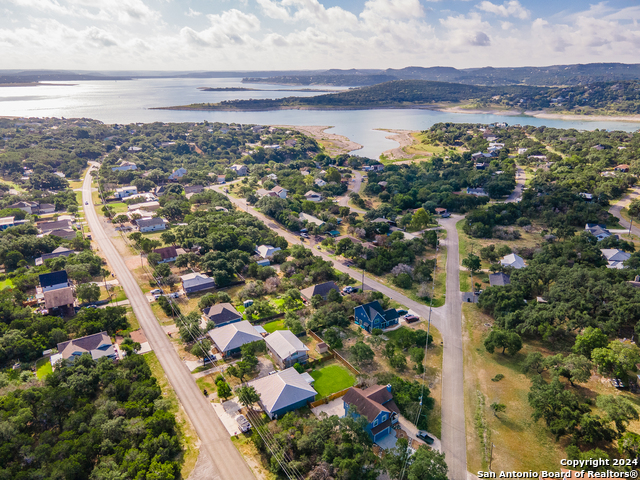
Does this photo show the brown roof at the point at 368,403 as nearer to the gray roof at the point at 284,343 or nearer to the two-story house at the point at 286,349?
the two-story house at the point at 286,349

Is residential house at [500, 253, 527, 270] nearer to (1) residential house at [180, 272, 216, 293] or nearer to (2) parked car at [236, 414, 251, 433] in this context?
(2) parked car at [236, 414, 251, 433]

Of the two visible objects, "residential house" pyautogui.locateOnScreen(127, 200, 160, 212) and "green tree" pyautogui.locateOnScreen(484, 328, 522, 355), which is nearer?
"green tree" pyautogui.locateOnScreen(484, 328, 522, 355)

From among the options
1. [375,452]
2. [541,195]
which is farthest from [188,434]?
[541,195]

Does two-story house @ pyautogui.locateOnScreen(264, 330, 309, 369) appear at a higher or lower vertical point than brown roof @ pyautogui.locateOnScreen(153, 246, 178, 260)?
higher

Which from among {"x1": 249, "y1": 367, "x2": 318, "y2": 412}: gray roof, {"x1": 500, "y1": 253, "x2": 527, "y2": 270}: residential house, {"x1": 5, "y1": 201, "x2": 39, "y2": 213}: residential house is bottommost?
{"x1": 5, "y1": 201, "x2": 39, "y2": 213}: residential house

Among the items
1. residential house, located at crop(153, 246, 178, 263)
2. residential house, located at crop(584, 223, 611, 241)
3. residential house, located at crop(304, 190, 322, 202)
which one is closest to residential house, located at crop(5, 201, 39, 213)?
residential house, located at crop(153, 246, 178, 263)

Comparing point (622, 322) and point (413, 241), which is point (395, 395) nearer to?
point (622, 322)
